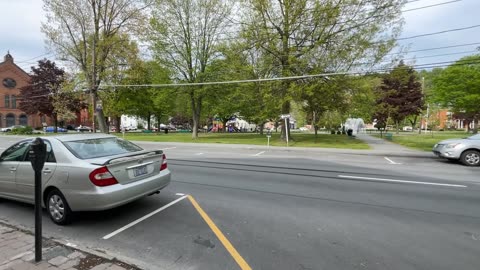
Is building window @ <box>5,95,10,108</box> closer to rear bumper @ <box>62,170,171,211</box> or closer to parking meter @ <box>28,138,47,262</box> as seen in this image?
rear bumper @ <box>62,170,171,211</box>

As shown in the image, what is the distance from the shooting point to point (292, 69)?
801 inches

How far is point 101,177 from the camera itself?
4.11 meters

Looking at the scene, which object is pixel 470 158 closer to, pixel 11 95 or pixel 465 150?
pixel 465 150

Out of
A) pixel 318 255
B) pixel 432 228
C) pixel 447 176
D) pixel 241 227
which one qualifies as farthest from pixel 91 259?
pixel 447 176

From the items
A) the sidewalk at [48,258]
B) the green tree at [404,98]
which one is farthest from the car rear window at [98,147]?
the green tree at [404,98]

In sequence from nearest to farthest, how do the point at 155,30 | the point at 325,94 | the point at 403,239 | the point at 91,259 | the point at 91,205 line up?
1. the point at 91,259
2. the point at 403,239
3. the point at 91,205
4. the point at 325,94
5. the point at 155,30

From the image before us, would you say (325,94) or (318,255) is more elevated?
(325,94)

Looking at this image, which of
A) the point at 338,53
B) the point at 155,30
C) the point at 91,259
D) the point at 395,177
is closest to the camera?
the point at 91,259

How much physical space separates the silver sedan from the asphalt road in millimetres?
425

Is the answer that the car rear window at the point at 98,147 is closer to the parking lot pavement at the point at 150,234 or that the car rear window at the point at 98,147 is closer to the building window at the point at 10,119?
the parking lot pavement at the point at 150,234

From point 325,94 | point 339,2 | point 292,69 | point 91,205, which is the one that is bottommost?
point 91,205

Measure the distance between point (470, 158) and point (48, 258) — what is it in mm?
14514

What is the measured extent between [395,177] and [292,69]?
13631 millimetres

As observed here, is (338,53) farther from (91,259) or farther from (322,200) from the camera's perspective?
(91,259)
